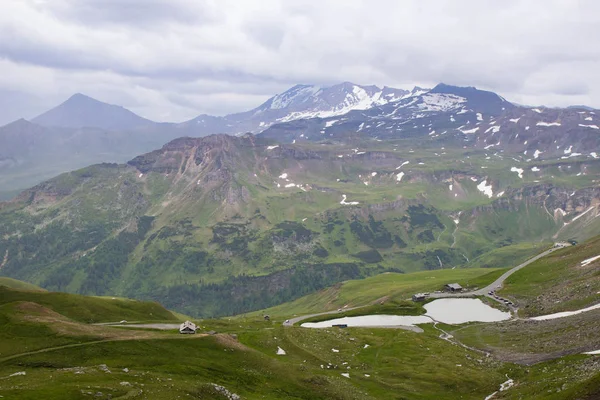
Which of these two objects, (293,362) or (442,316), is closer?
(293,362)

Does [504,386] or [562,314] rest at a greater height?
[562,314]

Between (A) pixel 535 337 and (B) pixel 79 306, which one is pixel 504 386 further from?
(B) pixel 79 306

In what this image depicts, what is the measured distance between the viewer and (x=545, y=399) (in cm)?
6919

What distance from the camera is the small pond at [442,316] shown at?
509 ft

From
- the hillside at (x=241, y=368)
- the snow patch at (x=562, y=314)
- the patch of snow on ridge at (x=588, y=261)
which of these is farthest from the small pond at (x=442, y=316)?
the patch of snow on ridge at (x=588, y=261)

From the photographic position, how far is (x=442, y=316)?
6353 inches

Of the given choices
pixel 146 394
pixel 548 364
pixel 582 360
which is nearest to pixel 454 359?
pixel 548 364

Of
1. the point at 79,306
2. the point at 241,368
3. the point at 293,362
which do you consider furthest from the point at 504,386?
the point at 79,306

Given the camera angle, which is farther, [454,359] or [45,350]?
[454,359]

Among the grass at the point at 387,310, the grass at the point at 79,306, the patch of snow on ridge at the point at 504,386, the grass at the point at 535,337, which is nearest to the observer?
the patch of snow on ridge at the point at 504,386

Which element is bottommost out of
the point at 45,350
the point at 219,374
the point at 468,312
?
the point at 468,312

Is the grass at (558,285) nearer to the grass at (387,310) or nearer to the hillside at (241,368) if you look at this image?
the grass at (387,310)

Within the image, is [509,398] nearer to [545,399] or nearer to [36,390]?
[545,399]

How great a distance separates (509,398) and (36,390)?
241 ft
